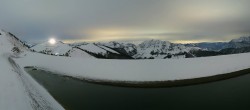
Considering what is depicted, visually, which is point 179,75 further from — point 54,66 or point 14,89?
point 14,89

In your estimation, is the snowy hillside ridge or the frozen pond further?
the snowy hillside ridge

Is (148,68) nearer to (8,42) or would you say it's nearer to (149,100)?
(149,100)

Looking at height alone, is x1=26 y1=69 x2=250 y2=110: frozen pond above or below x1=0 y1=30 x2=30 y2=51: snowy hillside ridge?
below

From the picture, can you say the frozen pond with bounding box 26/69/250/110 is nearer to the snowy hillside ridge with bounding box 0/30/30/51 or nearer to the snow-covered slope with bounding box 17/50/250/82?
the snow-covered slope with bounding box 17/50/250/82

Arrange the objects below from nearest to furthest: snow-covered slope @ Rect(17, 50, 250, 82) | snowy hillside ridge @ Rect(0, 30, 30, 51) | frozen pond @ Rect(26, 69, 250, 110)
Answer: frozen pond @ Rect(26, 69, 250, 110)
snow-covered slope @ Rect(17, 50, 250, 82)
snowy hillside ridge @ Rect(0, 30, 30, 51)

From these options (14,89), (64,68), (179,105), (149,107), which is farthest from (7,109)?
(64,68)

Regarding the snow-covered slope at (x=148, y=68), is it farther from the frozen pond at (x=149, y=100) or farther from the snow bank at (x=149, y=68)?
the frozen pond at (x=149, y=100)

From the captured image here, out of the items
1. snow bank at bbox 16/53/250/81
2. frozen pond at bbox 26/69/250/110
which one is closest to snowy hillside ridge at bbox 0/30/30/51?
snow bank at bbox 16/53/250/81

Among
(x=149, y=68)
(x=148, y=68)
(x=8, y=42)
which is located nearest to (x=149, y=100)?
(x=149, y=68)

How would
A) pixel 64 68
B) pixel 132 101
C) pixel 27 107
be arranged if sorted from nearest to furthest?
pixel 27 107 < pixel 132 101 < pixel 64 68
